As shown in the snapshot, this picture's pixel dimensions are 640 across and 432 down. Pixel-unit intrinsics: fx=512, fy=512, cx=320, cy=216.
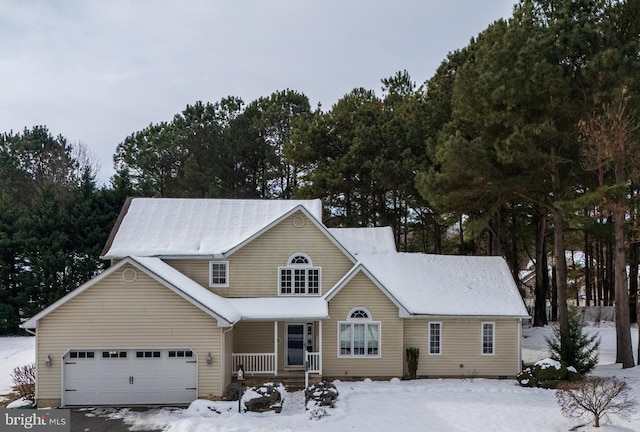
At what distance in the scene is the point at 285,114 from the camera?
3788 cm

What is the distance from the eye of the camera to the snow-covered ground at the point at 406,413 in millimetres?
13016

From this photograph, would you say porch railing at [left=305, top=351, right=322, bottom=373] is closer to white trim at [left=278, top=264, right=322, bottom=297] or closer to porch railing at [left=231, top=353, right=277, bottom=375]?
porch railing at [left=231, top=353, right=277, bottom=375]

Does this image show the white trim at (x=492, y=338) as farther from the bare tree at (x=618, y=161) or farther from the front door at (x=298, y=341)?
the front door at (x=298, y=341)

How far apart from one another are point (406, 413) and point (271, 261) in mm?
8055

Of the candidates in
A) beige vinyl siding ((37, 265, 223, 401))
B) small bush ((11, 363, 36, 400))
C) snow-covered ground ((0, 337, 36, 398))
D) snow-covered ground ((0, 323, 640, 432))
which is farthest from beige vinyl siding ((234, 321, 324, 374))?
snow-covered ground ((0, 337, 36, 398))

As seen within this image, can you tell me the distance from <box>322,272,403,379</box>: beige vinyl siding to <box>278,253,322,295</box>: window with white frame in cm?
143

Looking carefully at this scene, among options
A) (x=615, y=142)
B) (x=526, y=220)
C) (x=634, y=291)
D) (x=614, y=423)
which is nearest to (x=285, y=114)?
(x=526, y=220)

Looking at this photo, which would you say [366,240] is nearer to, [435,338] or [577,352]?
[435,338]

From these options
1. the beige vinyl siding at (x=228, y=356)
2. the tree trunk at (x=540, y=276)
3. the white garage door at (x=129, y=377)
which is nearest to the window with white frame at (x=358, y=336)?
the beige vinyl siding at (x=228, y=356)

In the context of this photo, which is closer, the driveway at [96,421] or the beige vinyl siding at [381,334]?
the driveway at [96,421]

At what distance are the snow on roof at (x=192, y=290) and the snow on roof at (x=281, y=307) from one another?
0.46 m

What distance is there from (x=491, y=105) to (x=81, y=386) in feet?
60.2

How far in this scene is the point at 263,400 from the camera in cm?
1457

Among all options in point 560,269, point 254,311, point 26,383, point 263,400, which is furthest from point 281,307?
point 560,269
